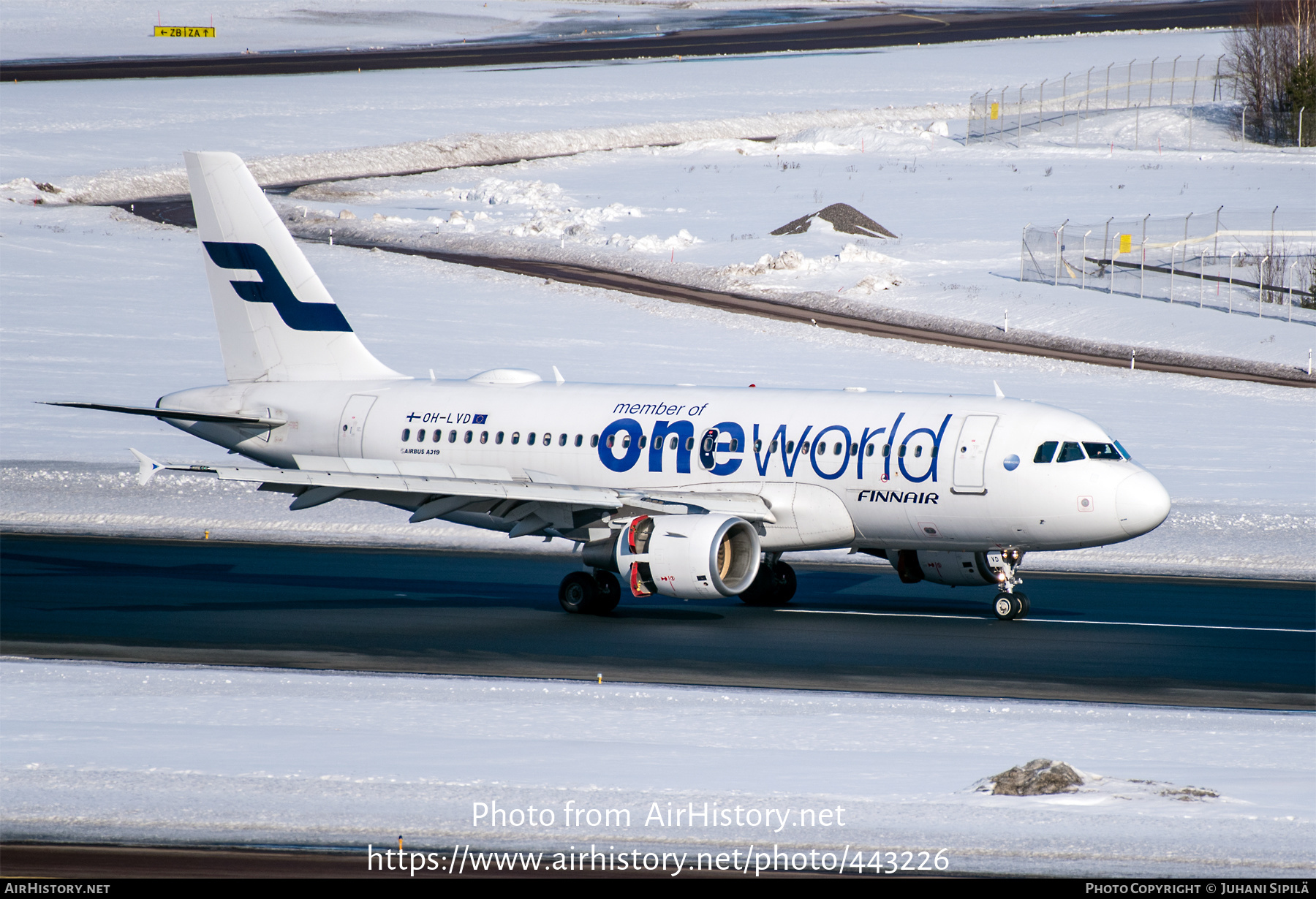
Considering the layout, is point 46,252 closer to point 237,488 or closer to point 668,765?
point 237,488

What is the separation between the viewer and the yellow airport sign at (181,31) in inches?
5679

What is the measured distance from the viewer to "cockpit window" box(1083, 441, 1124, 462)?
99.0 ft

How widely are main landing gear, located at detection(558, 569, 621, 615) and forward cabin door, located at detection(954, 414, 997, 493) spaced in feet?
23.4

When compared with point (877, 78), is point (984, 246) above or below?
below

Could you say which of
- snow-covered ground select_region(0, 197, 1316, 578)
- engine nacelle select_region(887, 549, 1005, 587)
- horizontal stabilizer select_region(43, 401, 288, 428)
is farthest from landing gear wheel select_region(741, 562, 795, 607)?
→ horizontal stabilizer select_region(43, 401, 288, 428)

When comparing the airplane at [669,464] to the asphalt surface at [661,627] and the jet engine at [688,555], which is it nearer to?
the jet engine at [688,555]

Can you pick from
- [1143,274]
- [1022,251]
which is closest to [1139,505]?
[1143,274]

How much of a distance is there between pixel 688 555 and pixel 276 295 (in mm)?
13832

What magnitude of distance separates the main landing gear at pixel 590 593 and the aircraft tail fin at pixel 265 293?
28.1 ft

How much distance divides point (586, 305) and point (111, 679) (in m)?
50.4

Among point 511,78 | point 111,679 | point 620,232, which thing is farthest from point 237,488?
point 511,78

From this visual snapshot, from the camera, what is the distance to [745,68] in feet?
438

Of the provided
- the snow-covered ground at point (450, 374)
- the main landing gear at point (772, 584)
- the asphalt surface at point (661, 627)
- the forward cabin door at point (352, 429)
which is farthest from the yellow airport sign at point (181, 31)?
the main landing gear at point (772, 584)

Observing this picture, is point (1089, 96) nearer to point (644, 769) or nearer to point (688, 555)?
point (688, 555)
